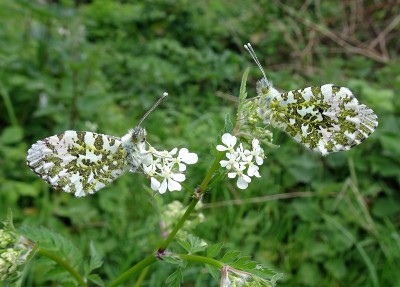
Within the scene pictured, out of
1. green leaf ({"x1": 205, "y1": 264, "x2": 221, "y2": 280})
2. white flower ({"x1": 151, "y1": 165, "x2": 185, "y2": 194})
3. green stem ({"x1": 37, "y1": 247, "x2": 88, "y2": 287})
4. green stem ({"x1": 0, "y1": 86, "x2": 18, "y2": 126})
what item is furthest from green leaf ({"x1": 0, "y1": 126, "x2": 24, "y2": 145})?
green leaf ({"x1": 205, "y1": 264, "x2": 221, "y2": 280})

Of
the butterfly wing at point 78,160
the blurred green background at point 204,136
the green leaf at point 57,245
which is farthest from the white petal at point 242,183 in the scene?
the green leaf at point 57,245

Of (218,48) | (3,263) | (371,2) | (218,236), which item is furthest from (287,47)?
(3,263)

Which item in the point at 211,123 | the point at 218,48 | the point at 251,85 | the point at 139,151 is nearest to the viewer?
the point at 139,151

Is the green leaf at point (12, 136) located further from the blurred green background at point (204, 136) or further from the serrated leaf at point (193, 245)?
the serrated leaf at point (193, 245)

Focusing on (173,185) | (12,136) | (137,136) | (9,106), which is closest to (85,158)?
(137,136)

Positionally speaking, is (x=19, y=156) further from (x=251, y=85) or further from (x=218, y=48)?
(x=218, y=48)

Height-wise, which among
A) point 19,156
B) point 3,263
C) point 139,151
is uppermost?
point 139,151

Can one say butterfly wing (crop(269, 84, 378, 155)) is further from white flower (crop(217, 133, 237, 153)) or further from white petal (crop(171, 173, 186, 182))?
white petal (crop(171, 173, 186, 182))
